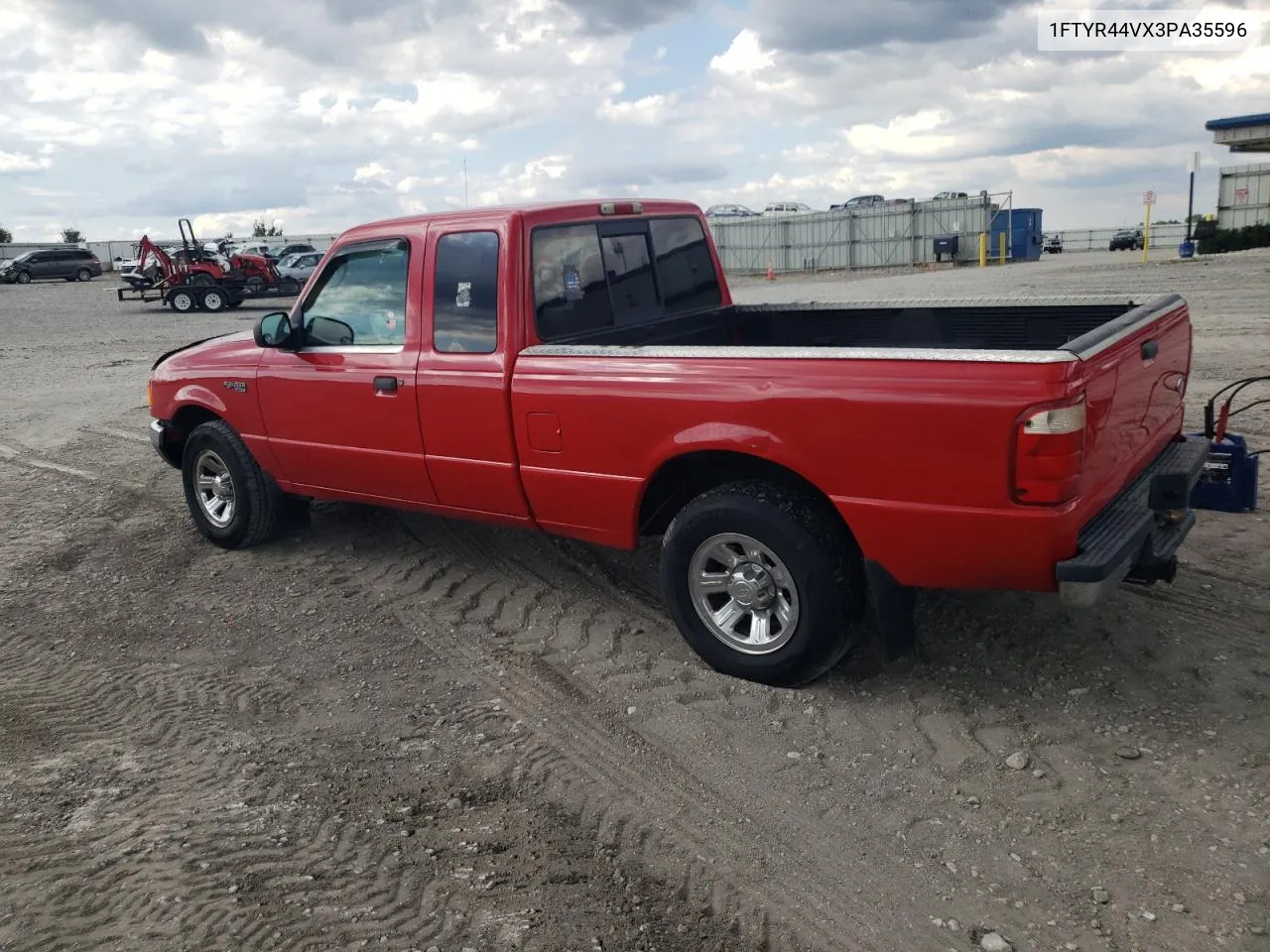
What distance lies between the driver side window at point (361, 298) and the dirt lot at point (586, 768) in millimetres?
1398

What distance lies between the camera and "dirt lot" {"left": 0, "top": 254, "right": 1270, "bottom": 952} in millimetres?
3049

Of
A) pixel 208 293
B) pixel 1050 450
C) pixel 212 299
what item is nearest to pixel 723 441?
pixel 1050 450

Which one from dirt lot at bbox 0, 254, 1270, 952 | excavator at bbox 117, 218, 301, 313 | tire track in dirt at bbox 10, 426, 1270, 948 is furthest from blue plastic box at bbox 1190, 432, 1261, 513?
excavator at bbox 117, 218, 301, 313

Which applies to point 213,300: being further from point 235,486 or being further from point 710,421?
point 710,421

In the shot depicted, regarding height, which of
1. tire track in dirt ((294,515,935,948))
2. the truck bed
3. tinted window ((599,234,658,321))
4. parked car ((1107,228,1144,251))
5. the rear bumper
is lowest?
parked car ((1107,228,1144,251))

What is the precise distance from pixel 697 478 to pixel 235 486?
317cm

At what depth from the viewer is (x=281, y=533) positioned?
6.66 meters

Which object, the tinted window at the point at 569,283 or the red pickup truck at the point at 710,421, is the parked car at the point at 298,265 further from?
the tinted window at the point at 569,283

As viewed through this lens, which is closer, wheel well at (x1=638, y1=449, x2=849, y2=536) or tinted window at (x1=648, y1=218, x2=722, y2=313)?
wheel well at (x1=638, y1=449, x2=849, y2=536)

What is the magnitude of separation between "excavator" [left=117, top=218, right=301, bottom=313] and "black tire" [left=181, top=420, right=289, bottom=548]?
22379 millimetres

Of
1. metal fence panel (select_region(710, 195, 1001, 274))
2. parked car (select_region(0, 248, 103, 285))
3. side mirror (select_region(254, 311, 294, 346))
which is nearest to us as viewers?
side mirror (select_region(254, 311, 294, 346))

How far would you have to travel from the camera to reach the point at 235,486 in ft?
20.7

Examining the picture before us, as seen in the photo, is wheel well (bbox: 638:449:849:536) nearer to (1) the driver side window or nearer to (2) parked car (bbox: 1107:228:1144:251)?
(1) the driver side window

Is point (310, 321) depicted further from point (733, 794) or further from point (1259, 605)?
point (1259, 605)
